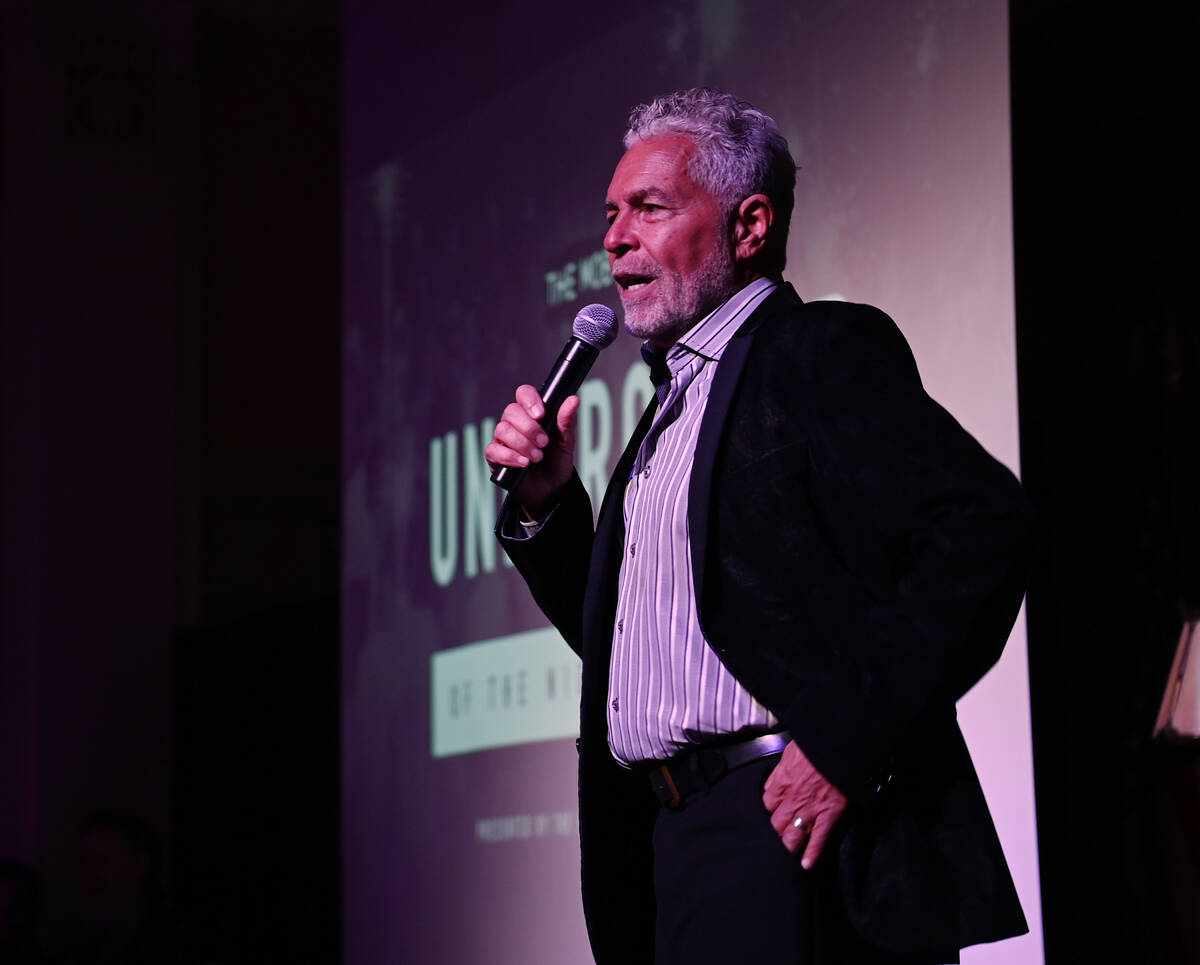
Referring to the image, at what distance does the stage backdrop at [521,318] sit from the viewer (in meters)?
2.45

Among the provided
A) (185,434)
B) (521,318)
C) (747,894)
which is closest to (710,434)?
(747,894)

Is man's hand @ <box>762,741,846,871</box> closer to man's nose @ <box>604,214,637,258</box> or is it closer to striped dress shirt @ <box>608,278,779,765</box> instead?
striped dress shirt @ <box>608,278,779,765</box>

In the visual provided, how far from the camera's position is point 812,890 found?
1453 mm

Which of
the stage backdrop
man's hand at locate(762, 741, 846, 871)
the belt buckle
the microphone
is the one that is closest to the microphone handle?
the microphone

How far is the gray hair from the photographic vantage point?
68.2 inches

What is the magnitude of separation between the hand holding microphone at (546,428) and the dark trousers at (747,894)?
1.34 feet

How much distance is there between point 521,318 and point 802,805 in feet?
7.47

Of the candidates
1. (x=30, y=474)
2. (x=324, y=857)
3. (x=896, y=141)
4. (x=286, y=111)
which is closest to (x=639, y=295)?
(x=896, y=141)

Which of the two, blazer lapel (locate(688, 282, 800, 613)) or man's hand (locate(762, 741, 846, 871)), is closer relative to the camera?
man's hand (locate(762, 741, 846, 871))

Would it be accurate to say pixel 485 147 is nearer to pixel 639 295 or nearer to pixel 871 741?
pixel 639 295

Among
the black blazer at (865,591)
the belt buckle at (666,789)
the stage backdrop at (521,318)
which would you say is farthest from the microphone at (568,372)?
the stage backdrop at (521,318)

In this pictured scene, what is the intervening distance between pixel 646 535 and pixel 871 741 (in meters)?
0.36

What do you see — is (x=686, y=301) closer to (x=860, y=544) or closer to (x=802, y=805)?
(x=860, y=544)

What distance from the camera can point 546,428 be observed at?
175 centimetres
